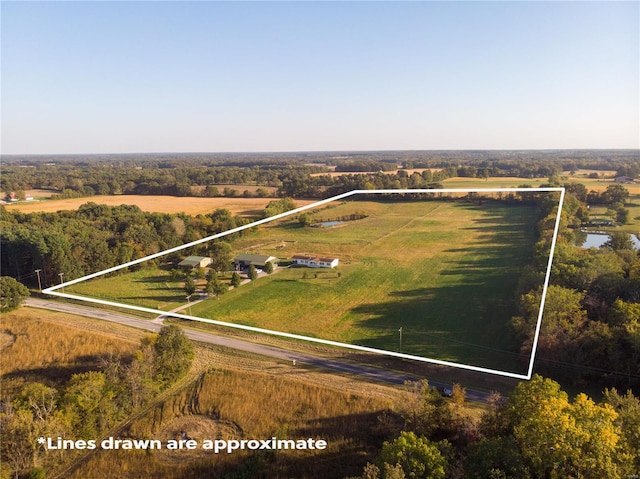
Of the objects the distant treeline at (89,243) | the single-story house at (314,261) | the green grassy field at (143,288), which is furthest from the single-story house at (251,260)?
the distant treeline at (89,243)

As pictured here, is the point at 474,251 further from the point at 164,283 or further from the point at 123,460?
the point at 123,460

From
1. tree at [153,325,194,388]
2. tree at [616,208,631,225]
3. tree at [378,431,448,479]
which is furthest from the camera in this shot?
tree at [616,208,631,225]

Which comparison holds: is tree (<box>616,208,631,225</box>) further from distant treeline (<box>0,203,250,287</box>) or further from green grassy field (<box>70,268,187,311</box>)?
green grassy field (<box>70,268,187,311</box>)

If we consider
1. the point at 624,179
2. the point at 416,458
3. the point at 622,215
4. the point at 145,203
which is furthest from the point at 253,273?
the point at 624,179

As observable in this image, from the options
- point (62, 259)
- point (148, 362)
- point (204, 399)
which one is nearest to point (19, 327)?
point (62, 259)

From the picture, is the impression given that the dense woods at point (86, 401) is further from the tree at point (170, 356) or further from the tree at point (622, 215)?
the tree at point (622, 215)

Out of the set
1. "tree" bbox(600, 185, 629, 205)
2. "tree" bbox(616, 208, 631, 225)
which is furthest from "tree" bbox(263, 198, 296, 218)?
"tree" bbox(600, 185, 629, 205)

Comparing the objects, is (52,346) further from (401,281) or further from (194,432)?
(401,281)
